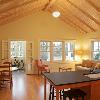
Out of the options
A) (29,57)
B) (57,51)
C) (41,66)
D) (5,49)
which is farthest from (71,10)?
(5,49)

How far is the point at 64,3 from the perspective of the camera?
8.98 metres

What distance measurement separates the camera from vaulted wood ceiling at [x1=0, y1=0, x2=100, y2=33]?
7.51 meters

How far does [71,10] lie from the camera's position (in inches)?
370

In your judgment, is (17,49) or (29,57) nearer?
(29,57)

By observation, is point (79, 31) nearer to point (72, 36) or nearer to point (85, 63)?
point (72, 36)

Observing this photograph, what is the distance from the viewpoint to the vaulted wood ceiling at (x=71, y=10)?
24.6 ft

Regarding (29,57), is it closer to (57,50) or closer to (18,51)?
(57,50)

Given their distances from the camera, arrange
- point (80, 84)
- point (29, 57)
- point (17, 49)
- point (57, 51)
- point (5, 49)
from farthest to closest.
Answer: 1. point (17, 49)
2. point (57, 51)
3. point (29, 57)
4. point (5, 49)
5. point (80, 84)

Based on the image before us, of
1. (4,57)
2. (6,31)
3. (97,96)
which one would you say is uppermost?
(6,31)

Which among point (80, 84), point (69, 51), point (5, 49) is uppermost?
point (5, 49)

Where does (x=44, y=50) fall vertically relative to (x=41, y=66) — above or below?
above

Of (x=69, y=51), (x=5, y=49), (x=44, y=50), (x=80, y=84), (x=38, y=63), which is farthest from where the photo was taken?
(x=69, y=51)

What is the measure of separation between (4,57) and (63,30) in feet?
12.4

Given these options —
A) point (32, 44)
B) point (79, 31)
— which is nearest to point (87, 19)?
point (79, 31)
